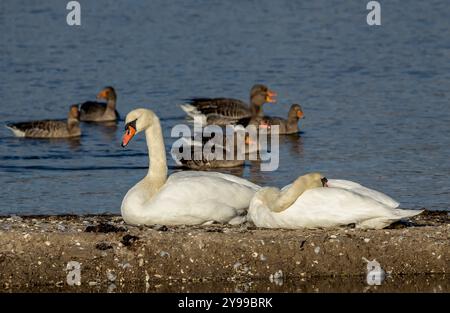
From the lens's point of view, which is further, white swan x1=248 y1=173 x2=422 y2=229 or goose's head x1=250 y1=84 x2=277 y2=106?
goose's head x1=250 y1=84 x2=277 y2=106

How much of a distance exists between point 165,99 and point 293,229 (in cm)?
1227

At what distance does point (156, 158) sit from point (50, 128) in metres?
8.69

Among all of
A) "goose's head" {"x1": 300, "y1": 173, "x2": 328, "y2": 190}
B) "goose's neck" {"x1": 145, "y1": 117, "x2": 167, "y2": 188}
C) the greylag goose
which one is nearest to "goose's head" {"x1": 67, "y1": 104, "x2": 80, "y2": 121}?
the greylag goose

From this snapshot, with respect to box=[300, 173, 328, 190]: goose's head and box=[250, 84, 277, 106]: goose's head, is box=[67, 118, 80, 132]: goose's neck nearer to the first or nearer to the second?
box=[250, 84, 277, 106]: goose's head

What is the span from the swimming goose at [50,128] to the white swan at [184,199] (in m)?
8.05

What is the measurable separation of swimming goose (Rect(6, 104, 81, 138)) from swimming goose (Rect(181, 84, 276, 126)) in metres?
2.19

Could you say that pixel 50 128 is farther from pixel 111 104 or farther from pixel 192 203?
pixel 192 203

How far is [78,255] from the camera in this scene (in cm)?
1124

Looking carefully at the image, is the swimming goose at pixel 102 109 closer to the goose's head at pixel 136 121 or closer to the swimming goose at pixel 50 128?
the swimming goose at pixel 50 128

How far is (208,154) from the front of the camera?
19.2 metres

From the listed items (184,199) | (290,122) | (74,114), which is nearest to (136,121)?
(184,199)

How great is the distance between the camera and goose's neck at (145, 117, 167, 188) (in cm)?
1275
